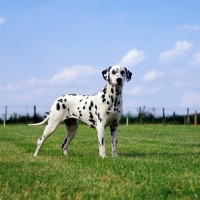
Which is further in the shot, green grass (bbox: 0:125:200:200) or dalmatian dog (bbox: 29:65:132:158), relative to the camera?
dalmatian dog (bbox: 29:65:132:158)

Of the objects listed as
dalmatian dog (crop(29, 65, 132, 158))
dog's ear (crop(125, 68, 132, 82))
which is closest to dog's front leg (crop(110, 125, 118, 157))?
dalmatian dog (crop(29, 65, 132, 158))

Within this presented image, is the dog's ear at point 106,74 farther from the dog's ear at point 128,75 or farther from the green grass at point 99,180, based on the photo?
the green grass at point 99,180

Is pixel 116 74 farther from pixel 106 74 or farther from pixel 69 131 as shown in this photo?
pixel 69 131

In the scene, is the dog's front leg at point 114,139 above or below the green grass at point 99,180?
above

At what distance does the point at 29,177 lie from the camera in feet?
22.1

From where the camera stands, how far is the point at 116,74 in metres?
9.55

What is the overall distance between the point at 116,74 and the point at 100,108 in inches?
34.0

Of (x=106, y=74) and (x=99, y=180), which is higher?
(x=106, y=74)

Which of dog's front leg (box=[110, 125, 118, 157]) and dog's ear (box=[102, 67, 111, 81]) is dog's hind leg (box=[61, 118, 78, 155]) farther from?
dog's ear (box=[102, 67, 111, 81])

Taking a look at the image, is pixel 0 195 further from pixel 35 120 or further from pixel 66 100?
pixel 35 120

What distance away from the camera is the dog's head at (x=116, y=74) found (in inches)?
374

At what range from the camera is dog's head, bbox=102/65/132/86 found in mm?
9508

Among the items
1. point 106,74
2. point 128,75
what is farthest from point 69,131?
point 128,75

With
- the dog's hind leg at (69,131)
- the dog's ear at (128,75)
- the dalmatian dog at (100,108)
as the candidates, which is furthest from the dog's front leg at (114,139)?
the dog's hind leg at (69,131)
